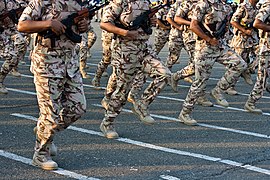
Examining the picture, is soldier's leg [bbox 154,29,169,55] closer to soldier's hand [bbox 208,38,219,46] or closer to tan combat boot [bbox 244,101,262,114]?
tan combat boot [bbox 244,101,262,114]

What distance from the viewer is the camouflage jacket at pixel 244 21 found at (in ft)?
33.6

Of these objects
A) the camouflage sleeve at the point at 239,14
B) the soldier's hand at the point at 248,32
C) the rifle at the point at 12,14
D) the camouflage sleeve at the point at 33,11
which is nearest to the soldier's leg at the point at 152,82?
the camouflage sleeve at the point at 33,11

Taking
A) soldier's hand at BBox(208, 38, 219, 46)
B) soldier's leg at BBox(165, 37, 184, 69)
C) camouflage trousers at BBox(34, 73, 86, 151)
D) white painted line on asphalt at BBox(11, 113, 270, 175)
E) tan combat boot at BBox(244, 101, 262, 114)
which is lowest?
tan combat boot at BBox(244, 101, 262, 114)

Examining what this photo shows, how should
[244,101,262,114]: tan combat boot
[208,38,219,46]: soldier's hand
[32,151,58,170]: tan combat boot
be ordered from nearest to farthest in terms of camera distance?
[32,151,58,170]: tan combat boot, [208,38,219,46]: soldier's hand, [244,101,262,114]: tan combat boot

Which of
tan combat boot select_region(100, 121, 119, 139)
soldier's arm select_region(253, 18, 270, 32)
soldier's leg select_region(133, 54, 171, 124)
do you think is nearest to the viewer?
tan combat boot select_region(100, 121, 119, 139)

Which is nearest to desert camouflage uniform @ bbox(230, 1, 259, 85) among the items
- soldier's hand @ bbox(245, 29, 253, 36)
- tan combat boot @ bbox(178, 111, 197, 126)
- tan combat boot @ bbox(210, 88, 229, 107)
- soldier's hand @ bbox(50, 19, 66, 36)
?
soldier's hand @ bbox(245, 29, 253, 36)

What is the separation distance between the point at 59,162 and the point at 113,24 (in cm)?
181

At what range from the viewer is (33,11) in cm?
509

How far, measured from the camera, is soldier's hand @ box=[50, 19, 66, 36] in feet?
16.4

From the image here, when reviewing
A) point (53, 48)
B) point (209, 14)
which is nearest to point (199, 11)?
point (209, 14)

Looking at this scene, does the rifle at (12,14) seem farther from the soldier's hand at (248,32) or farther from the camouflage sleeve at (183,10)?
the soldier's hand at (248,32)

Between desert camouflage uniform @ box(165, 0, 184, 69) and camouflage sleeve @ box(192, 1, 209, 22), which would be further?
desert camouflage uniform @ box(165, 0, 184, 69)

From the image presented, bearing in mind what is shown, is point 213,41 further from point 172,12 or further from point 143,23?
point 172,12

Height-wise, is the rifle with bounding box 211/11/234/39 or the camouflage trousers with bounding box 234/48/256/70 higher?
the rifle with bounding box 211/11/234/39
